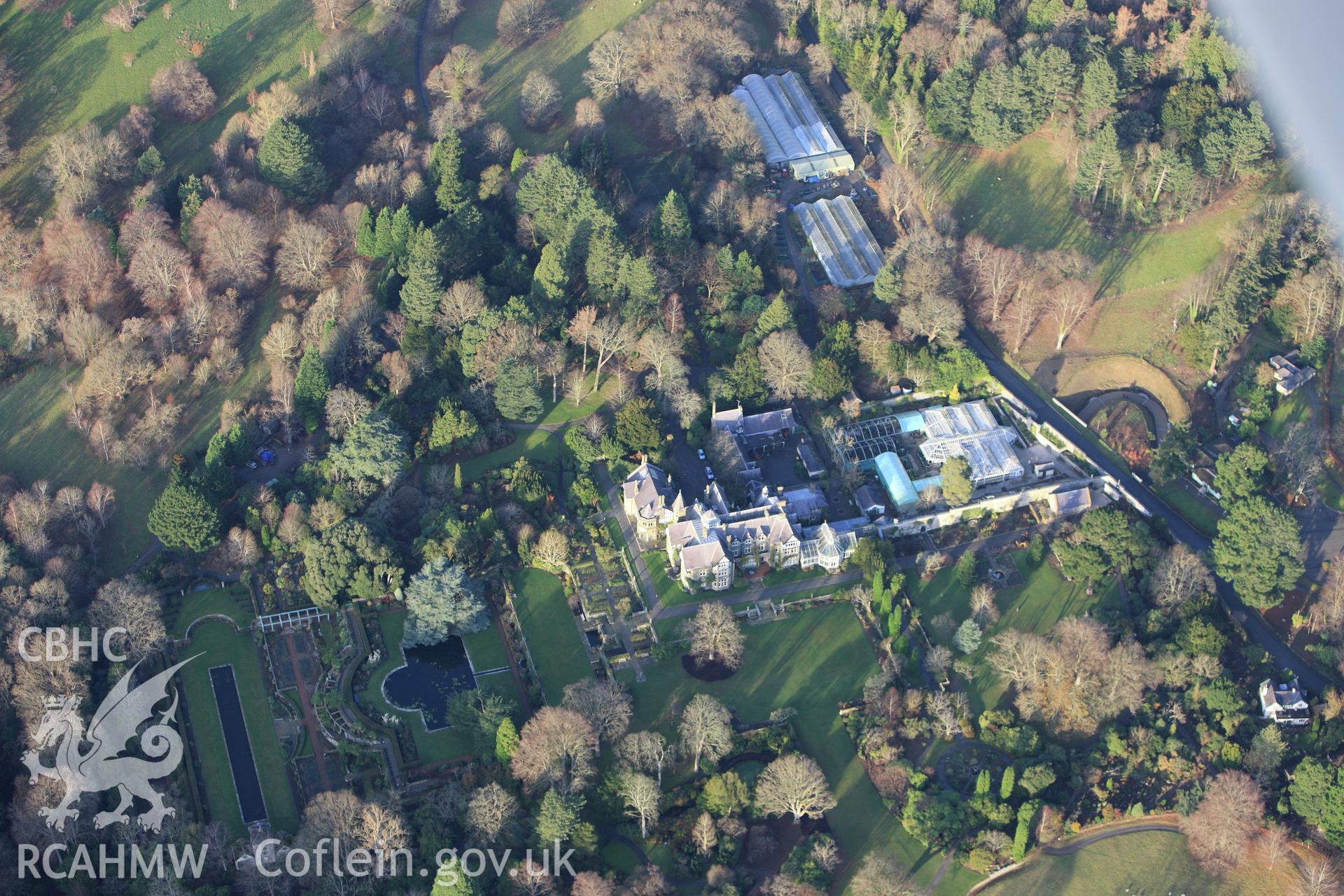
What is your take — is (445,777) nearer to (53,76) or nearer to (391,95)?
(391,95)

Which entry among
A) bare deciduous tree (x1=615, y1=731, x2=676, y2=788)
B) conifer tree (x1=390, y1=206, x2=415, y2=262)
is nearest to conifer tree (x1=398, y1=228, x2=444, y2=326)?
conifer tree (x1=390, y1=206, x2=415, y2=262)

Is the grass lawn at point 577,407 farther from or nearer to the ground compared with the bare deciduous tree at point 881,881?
farther from the ground

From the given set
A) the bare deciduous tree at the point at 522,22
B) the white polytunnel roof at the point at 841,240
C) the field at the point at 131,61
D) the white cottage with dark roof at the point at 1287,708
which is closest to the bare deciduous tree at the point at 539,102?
the bare deciduous tree at the point at 522,22

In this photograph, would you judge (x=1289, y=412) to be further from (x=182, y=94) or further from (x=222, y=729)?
(x=182, y=94)

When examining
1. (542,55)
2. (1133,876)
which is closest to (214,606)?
(1133,876)

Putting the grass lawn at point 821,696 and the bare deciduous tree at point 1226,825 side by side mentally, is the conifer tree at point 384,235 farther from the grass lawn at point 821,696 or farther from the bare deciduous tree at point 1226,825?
the bare deciduous tree at point 1226,825

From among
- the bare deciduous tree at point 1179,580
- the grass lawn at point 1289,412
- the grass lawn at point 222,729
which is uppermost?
the grass lawn at point 222,729
